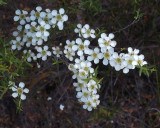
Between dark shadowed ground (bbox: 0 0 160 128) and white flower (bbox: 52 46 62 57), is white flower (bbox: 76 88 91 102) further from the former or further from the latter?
Answer: dark shadowed ground (bbox: 0 0 160 128)

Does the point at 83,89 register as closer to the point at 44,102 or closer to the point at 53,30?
the point at 53,30

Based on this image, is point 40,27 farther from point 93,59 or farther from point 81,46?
point 93,59

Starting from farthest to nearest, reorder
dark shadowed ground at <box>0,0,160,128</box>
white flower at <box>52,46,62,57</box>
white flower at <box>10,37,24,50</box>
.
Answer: dark shadowed ground at <box>0,0,160,128</box> → white flower at <box>52,46,62,57</box> → white flower at <box>10,37,24,50</box>

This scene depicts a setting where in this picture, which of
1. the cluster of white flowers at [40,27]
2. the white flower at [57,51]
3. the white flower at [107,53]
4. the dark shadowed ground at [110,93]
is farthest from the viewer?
the dark shadowed ground at [110,93]

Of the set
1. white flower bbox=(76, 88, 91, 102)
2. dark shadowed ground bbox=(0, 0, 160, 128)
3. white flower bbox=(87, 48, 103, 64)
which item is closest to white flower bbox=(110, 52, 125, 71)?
white flower bbox=(87, 48, 103, 64)

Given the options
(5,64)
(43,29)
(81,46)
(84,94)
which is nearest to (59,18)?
(43,29)

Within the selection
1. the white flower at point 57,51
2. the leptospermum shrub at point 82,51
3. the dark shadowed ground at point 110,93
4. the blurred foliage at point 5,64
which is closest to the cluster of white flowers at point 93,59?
the leptospermum shrub at point 82,51

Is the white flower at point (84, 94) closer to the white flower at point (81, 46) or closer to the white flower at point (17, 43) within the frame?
the white flower at point (81, 46)

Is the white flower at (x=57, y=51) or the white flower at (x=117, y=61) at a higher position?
the white flower at (x=57, y=51)

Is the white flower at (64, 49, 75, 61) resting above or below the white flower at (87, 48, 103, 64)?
above
